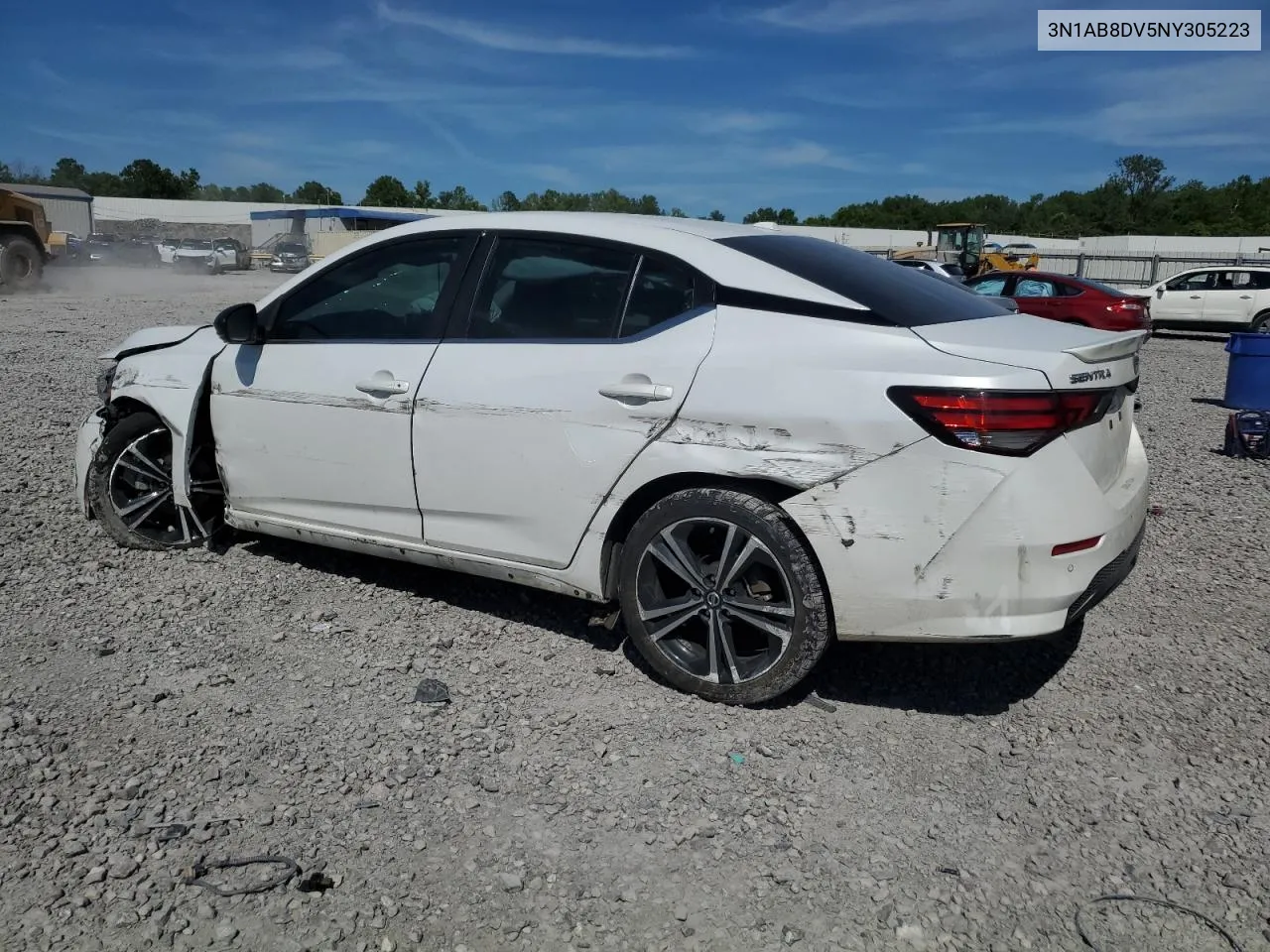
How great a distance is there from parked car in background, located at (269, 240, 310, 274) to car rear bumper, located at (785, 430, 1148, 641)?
46285mm

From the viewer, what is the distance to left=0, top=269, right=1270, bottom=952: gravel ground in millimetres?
2541

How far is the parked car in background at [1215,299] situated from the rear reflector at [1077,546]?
19501 mm

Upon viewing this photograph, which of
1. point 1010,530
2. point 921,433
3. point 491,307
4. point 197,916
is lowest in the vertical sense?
point 197,916

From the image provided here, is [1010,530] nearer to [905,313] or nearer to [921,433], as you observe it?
[921,433]

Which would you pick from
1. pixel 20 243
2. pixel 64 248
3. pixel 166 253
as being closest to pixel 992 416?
pixel 20 243

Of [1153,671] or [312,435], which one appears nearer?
[1153,671]

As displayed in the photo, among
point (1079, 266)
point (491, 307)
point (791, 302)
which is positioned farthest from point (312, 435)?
point (1079, 266)

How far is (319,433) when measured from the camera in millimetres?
4246

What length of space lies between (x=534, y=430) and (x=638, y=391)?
446 millimetres

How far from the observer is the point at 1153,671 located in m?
3.94

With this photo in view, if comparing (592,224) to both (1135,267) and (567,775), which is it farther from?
(1135,267)

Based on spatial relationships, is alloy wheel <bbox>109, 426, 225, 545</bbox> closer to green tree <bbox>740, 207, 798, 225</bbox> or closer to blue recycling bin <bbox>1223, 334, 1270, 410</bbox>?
blue recycling bin <bbox>1223, 334, 1270, 410</bbox>

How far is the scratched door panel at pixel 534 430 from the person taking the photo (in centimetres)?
352

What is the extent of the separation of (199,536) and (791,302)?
3.24m
